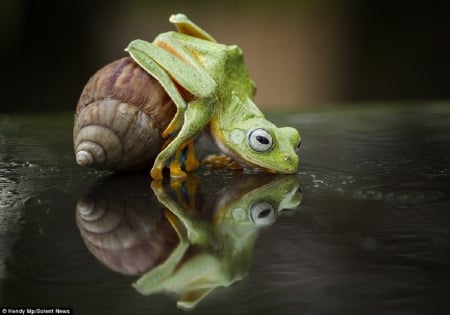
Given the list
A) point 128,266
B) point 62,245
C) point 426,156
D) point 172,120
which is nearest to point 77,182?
point 172,120

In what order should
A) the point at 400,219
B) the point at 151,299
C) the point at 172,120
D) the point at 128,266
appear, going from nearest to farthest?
the point at 151,299 → the point at 128,266 → the point at 400,219 → the point at 172,120

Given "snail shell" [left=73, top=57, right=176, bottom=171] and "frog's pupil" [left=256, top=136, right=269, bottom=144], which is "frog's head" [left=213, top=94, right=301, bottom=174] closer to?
"frog's pupil" [left=256, top=136, right=269, bottom=144]

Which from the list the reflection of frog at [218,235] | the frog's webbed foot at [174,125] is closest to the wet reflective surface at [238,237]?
the reflection of frog at [218,235]

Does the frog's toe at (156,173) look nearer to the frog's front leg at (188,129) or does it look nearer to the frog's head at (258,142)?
the frog's front leg at (188,129)

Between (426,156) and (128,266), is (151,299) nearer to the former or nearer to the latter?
(128,266)

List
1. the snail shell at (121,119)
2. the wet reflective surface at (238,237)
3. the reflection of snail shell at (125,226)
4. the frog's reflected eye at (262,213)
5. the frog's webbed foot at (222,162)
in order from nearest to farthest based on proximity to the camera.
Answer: the wet reflective surface at (238,237), the reflection of snail shell at (125,226), the frog's reflected eye at (262,213), the snail shell at (121,119), the frog's webbed foot at (222,162)

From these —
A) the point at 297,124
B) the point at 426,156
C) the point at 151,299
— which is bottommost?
the point at 297,124

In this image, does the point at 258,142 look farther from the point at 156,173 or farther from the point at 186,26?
the point at 186,26

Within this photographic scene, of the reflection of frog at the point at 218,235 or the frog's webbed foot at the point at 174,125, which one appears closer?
the reflection of frog at the point at 218,235
